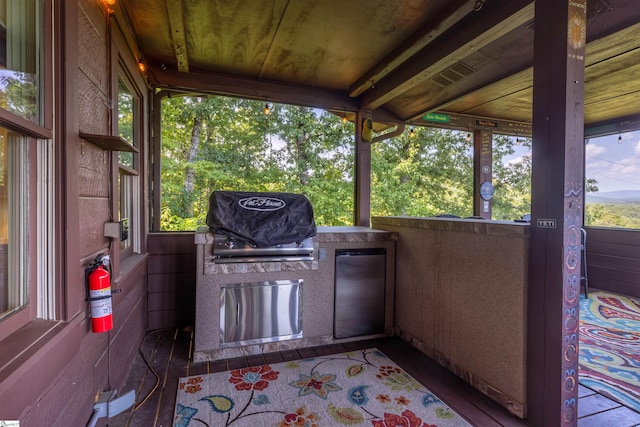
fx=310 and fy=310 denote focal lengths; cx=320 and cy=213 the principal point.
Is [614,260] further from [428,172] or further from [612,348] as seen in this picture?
[428,172]

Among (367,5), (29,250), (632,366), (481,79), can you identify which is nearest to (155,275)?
(29,250)

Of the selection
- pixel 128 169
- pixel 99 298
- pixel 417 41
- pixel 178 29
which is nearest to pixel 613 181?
pixel 417 41

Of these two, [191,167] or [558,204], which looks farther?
[191,167]

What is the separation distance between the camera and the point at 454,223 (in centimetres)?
254

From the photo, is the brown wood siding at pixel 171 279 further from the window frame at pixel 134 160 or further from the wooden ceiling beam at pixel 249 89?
the wooden ceiling beam at pixel 249 89

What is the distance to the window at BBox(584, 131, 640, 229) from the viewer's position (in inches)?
207

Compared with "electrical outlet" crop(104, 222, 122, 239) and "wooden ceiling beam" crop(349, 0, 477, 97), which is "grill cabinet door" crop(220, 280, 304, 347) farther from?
"wooden ceiling beam" crop(349, 0, 477, 97)

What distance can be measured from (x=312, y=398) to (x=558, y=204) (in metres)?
1.99

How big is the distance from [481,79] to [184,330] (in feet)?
14.5

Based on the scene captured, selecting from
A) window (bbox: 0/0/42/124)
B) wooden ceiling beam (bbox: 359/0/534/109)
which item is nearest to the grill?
window (bbox: 0/0/42/124)

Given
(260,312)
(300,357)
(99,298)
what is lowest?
(300,357)

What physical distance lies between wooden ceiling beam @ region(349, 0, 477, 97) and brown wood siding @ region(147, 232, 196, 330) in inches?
106

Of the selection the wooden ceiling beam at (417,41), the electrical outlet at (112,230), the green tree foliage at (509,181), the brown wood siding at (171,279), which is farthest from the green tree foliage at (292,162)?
the electrical outlet at (112,230)

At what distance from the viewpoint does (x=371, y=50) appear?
307 centimetres
